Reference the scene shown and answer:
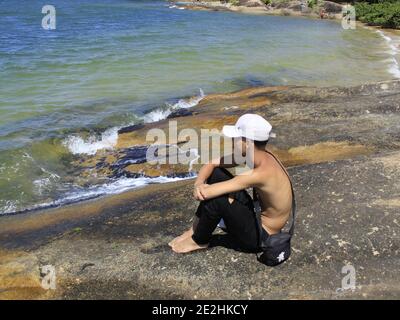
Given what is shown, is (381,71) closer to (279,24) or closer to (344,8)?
(279,24)

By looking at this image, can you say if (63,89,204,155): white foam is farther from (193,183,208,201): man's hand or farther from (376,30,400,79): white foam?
(376,30,400,79): white foam

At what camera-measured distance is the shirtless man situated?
16.1ft

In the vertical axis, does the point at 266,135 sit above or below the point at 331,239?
above

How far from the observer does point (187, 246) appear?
583 cm

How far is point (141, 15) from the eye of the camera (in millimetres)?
40438

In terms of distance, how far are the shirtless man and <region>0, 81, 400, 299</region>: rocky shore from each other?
435 millimetres

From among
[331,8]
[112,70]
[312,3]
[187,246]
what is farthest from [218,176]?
[312,3]

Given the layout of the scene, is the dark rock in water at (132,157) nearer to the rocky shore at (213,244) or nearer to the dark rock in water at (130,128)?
the rocky shore at (213,244)

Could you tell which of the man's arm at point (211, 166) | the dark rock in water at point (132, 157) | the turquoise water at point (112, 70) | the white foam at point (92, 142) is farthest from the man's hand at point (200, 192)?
the white foam at point (92, 142)

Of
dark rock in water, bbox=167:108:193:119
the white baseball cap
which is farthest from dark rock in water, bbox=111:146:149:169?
the white baseball cap

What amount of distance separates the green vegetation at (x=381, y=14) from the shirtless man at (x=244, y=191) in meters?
36.4
